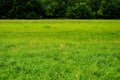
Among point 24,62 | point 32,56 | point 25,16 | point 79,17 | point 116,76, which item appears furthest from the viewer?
point 79,17

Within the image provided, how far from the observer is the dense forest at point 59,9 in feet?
231

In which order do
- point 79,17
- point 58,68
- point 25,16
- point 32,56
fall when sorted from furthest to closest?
point 79,17 < point 25,16 < point 32,56 < point 58,68

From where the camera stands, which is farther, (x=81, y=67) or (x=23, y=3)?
(x=23, y=3)

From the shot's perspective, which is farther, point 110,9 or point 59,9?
point 110,9

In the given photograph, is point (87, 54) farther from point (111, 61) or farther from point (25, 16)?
point (25, 16)

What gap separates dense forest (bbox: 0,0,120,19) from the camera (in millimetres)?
70375

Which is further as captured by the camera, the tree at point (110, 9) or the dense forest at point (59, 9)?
the tree at point (110, 9)

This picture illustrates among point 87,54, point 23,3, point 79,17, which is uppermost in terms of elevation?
point 87,54

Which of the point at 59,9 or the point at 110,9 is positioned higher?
the point at 59,9

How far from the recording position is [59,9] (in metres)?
78.8

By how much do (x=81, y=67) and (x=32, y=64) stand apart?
2197mm

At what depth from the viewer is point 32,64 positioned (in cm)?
Answer: 1205

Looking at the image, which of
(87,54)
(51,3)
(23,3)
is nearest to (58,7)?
(51,3)

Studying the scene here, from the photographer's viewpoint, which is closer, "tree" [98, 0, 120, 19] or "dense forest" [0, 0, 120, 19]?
"dense forest" [0, 0, 120, 19]
